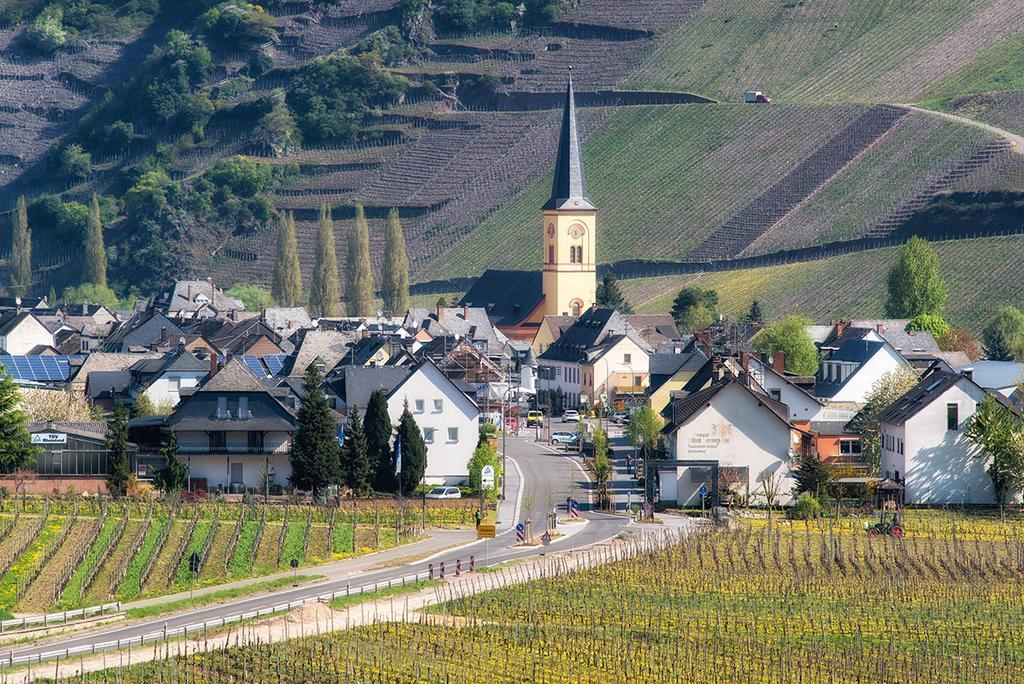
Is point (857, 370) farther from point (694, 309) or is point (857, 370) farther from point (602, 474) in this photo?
point (694, 309)

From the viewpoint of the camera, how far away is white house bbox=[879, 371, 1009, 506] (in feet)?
214

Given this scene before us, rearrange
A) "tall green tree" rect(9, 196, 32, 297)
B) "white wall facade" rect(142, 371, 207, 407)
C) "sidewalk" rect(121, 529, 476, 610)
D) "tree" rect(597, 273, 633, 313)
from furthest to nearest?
"tall green tree" rect(9, 196, 32, 297) → "tree" rect(597, 273, 633, 313) → "white wall facade" rect(142, 371, 207, 407) → "sidewalk" rect(121, 529, 476, 610)

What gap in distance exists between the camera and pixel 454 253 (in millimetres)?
188875

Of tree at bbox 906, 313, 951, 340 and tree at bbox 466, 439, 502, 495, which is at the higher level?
tree at bbox 906, 313, 951, 340

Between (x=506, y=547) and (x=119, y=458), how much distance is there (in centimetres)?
1384

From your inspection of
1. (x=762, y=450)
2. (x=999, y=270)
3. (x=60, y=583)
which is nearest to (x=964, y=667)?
(x=60, y=583)

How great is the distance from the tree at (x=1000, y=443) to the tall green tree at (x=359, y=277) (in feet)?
324

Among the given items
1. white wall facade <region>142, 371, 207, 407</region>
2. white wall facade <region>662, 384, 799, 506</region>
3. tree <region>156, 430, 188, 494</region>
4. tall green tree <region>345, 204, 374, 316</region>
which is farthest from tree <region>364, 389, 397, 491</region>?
tall green tree <region>345, 204, 374, 316</region>

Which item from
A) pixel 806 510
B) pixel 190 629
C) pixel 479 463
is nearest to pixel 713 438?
pixel 806 510

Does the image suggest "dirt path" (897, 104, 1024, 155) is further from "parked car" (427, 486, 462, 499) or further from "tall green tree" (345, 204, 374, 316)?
"parked car" (427, 486, 462, 499)

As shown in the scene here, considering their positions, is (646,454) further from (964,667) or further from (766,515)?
(964,667)

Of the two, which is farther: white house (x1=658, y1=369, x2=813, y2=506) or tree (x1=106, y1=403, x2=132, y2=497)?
white house (x1=658, y1=369, x2=813, y2=506)

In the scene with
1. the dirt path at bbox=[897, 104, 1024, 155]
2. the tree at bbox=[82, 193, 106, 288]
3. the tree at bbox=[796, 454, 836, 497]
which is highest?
the dirt path at bbox=[897, 104, 1024, 155]

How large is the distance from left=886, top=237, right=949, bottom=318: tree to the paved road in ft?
163
